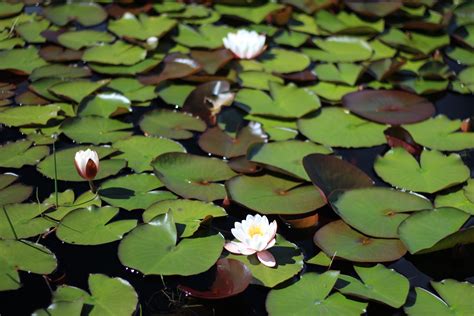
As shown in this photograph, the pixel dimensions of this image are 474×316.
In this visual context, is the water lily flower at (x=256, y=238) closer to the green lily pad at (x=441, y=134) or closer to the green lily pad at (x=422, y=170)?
the green lily pad at (x=422, y=170)

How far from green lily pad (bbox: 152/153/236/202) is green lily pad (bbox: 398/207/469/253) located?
2.15 ft

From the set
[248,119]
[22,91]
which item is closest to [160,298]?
[248,119]

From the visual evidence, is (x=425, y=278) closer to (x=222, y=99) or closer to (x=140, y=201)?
(x=140, y=201)

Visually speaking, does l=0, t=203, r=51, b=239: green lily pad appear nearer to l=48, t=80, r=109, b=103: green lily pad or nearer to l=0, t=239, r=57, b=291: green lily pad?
l=0, t=239, r=57, b=291: green lily pad

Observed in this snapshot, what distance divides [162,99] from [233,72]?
1.36 ft

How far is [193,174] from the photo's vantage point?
2.48 meters

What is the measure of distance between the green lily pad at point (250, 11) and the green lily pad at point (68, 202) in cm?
178

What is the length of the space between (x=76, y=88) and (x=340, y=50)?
4.58 ft

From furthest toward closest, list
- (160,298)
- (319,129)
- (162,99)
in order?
1. (162,99)
2. (319,129)
3. (160,298)

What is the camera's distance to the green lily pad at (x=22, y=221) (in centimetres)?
215

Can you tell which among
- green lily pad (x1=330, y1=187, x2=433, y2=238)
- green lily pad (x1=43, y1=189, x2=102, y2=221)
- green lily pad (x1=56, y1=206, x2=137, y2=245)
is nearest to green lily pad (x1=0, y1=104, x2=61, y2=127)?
green lily pad (x1=43, y1=189, x2=102, y2=221)

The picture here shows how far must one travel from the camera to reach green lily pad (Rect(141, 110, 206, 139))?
276 centimetres

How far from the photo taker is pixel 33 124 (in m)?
2.78

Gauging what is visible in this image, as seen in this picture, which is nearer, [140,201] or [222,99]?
[140,201]
